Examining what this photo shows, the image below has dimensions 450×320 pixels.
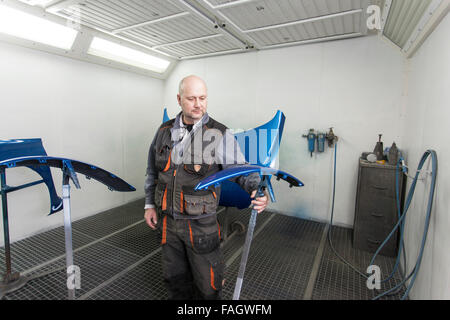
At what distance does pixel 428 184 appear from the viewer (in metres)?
1.79

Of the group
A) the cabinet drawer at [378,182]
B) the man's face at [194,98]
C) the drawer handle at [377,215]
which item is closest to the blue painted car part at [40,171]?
the man's face at [194,98]

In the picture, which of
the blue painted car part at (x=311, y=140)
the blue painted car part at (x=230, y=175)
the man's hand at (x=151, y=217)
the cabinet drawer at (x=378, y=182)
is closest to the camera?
the blue painted car part at (x=230, y=175)

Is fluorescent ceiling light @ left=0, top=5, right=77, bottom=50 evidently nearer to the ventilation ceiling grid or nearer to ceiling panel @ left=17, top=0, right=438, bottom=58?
ceiling panel @ left=17, top=0, right=438, bottom=58

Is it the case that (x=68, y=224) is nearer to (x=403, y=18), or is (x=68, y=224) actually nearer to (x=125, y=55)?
(x=403, y=18)

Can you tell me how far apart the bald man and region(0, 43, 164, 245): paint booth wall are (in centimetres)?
227

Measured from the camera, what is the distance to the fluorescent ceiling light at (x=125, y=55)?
11.1ft

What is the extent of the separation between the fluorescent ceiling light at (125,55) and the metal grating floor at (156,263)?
7.82 ft

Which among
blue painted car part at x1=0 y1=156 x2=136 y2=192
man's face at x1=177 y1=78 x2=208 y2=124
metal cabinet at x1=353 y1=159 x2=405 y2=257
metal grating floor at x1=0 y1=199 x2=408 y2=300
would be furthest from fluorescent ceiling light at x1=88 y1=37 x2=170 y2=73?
metal cabinet at x1=353 y1=159 x2=405 y2=257

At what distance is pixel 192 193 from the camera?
1.53m

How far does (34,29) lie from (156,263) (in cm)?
290

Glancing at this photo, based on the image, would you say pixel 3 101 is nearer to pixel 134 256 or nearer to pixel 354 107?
pixel 134 256

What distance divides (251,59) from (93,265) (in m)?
3.47

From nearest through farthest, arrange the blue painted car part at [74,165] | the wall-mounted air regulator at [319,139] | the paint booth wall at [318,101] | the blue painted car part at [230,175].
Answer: the blue painted car part at [230,175], the blue painted car part at [74,165], the paint booth wall at [318,101], the wall-mounted air regulator at [319,139]

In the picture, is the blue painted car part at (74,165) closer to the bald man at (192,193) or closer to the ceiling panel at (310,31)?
the bald man at (192,193)
